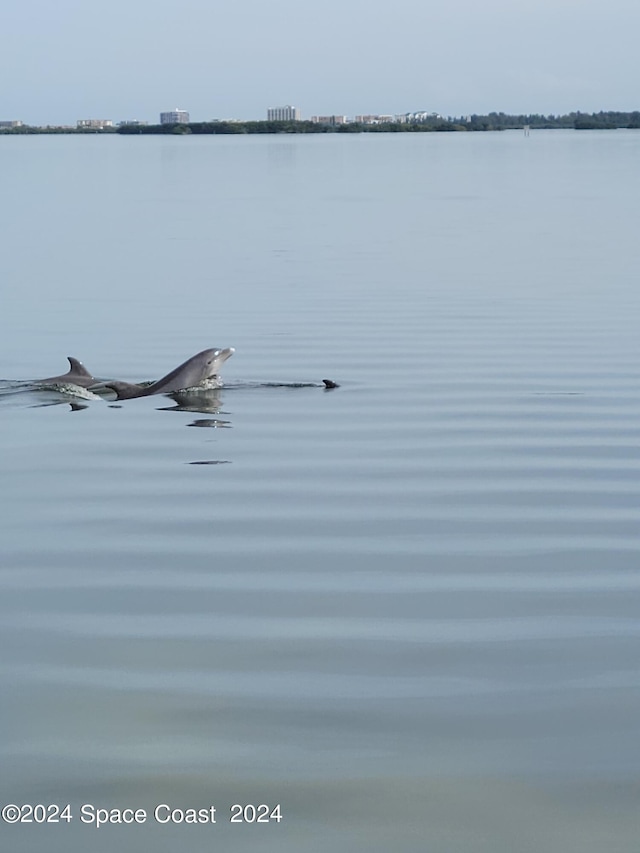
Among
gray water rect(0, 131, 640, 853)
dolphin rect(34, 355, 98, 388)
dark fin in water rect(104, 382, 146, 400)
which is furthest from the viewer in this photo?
dolphin rect(34, 355, 98, 388)

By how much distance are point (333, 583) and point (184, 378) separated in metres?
9.45

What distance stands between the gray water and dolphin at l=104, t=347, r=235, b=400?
1.38 ft

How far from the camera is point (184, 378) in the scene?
789 inches

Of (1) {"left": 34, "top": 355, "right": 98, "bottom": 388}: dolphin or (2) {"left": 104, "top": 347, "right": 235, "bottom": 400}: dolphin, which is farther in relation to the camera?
(1) {"left": 34, "top": 355, "right": 98, "bottom": 388}: dolphin

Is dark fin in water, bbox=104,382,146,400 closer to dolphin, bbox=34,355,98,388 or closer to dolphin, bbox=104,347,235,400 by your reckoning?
dolphin, bbox=104,347,235,400

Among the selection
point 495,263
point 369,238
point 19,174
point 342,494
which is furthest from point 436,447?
point 19,174

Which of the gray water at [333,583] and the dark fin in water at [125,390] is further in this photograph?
the dark fin in water at [125,390]

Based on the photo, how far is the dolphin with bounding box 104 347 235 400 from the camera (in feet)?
64.4

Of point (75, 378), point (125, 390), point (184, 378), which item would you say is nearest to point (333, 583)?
point (125, 390)

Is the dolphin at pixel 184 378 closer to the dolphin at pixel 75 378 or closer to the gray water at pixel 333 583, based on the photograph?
the dolphin at pixel 75 378

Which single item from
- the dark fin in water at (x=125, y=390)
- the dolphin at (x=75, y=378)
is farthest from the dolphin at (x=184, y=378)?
the dolphin at (x=75, y=378)

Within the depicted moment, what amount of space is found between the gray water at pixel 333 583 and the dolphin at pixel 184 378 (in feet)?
1.38

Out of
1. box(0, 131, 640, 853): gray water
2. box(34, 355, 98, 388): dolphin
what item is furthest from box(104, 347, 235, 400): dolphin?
box(0, 131, 640, 853): gray water

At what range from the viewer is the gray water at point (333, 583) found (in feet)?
A: 25.2
